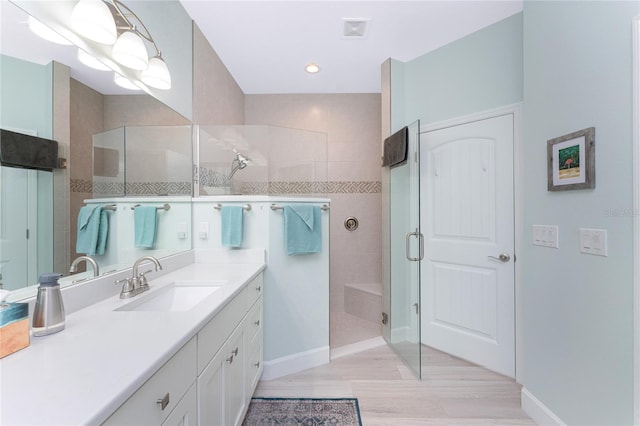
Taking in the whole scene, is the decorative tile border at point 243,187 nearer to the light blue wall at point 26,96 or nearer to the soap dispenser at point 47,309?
the light blue wall at point 26,96

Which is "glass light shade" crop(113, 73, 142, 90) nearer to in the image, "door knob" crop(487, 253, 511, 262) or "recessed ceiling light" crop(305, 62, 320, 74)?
"recessed ceiling light" crop(305, 62, 320, 74)

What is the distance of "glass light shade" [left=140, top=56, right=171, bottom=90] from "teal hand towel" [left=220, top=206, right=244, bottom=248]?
86 cm

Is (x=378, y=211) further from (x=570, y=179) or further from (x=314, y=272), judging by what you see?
(x=570, y=179)

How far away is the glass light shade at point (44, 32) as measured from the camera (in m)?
0.92

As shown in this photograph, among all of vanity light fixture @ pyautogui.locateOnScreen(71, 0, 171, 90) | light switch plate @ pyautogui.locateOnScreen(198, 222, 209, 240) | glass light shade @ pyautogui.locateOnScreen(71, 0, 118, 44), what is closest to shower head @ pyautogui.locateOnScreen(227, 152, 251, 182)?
light switch plate @ pyautogui.locateOnScreen(198, 222, 209, 240)

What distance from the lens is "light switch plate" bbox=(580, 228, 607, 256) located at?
1.22 metres

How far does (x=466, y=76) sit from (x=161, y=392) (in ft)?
9.16

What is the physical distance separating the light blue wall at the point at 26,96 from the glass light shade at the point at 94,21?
0.79 feet

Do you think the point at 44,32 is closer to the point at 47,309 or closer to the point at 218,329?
the point at 47,309

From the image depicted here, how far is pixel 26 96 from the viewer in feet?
2.86

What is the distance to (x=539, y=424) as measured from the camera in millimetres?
1568

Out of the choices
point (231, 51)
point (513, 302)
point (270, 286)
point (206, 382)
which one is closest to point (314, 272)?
point (270, 286)

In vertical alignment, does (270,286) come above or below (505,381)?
above

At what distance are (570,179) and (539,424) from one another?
1422 millimetres
